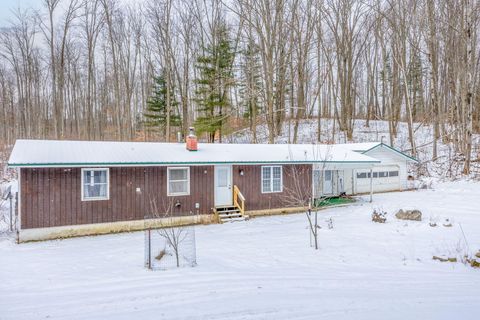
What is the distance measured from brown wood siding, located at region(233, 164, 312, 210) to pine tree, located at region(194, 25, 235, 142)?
932 cm

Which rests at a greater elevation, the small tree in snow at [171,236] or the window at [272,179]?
the window at [272,179]

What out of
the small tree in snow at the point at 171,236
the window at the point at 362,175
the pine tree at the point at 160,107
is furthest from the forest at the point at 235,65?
the small tree in snow at the point at 171,236

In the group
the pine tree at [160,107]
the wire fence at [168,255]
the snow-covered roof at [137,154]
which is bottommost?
the wire fence at [168,255]

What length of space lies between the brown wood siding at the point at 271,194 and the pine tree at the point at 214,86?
9323 mm

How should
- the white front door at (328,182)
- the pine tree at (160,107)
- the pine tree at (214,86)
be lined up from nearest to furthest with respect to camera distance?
1. the white front door at (328,182)
2. the pine tree at (214,86)
3. the pine tree at (160,107)

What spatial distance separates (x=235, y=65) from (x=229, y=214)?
17.5 meters

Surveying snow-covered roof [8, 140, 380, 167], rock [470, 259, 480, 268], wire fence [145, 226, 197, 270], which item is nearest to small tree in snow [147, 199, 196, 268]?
wire fence [145, 226, 197, 270]

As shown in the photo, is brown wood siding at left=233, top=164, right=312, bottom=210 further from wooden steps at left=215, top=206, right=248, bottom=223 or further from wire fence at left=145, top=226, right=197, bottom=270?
wire fence at left=145, top=226, right=197, bottom=270

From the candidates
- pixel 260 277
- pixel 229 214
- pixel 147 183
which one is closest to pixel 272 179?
pixel 229 214

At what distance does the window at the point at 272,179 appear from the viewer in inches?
577

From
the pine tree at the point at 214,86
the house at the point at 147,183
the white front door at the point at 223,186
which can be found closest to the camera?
the house at the point at 147,183

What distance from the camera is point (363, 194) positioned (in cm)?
1959

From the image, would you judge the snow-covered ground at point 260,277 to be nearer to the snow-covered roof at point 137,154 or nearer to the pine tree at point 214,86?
the snow-covered roof at point 137,154

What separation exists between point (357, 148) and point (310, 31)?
1399cm
